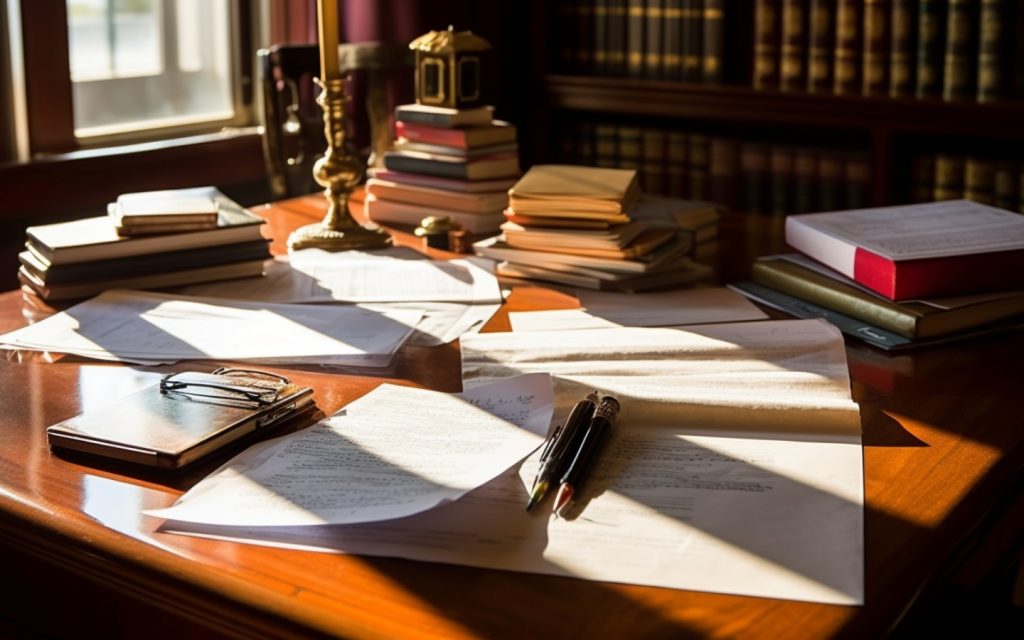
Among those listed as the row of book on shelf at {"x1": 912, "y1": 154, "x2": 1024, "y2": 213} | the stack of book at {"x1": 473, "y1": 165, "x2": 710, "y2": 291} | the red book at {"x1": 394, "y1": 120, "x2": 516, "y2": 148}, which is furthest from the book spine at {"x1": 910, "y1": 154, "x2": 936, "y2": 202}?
the stack of book at {"x1": 473, "y1": 165, "x2": 710, "y2": 291}

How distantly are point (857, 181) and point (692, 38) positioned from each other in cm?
51


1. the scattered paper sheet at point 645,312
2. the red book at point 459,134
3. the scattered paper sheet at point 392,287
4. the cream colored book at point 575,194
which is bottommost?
the scattered paper sheet at point 645,312

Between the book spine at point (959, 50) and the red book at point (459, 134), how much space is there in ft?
3.92

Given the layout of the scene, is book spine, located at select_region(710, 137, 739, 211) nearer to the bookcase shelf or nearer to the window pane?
the bookcase shelf

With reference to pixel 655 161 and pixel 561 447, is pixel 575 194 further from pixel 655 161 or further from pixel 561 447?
pixel 655 161

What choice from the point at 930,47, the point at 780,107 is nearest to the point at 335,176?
the point at 780,107

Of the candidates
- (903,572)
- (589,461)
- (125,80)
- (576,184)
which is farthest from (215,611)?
(125,80)

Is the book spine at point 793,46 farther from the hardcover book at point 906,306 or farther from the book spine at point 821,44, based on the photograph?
the hardcover book at point 906,306

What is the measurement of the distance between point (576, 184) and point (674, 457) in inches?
25.4

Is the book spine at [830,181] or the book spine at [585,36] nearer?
the book spine at [830,181]

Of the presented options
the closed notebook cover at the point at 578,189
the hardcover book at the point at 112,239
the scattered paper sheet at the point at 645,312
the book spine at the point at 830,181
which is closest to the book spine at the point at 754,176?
the book spine at the point at 830,181

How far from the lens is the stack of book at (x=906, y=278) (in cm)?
127

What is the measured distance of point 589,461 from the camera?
896 mm

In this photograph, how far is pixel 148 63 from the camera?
2.61 meters
